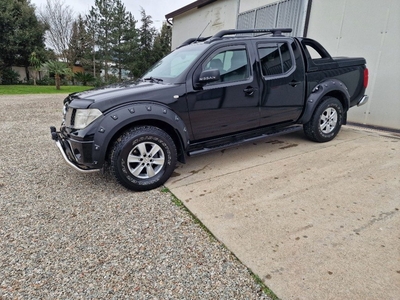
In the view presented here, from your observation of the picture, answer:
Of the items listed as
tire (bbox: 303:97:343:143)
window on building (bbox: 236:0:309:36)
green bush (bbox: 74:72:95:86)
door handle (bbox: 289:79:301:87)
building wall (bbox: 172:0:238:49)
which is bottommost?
tire (bbox: 303:97:343:143)

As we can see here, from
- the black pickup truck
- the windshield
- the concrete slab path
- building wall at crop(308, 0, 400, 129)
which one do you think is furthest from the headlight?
building wall at crop(308, 0, 400, 129)

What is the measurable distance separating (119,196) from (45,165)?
69.7 inches

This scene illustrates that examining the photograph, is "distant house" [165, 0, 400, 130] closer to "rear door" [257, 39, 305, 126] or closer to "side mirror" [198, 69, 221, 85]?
"rear door" [257, 39, 305, 126]

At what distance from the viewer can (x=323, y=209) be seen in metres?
2.65

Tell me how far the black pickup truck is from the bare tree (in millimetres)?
27173

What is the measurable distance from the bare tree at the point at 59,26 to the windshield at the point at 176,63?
26.8 meters

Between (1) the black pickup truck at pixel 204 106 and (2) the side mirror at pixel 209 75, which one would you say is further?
(2) the side mirror at pixel 209 75

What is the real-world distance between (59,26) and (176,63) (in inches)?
1107

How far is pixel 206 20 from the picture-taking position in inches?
444

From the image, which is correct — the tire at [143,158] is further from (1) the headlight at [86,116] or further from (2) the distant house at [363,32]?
(2) the distant house at [363,32]

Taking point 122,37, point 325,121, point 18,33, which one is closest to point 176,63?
point 325,121

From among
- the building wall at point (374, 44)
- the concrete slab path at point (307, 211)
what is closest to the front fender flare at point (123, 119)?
the concrete slab path at point (307, 211)

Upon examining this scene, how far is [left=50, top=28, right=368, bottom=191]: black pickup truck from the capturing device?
2895 mm

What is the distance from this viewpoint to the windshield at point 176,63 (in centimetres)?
343
